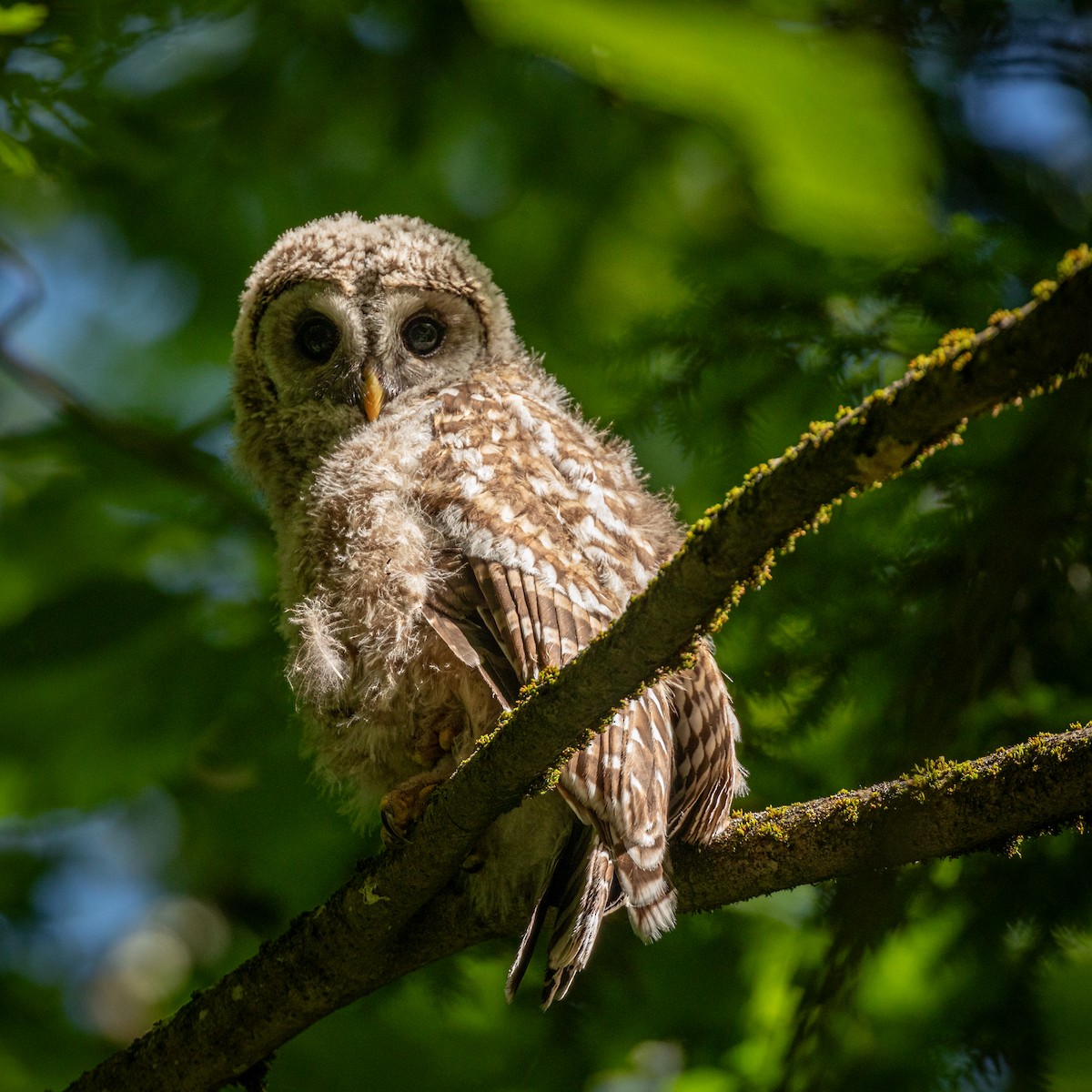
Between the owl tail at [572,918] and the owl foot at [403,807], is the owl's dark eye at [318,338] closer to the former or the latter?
the owl foot at [403,807]

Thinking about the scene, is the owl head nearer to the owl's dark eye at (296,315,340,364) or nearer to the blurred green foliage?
the owl's dark eye at (296,315,340,364)

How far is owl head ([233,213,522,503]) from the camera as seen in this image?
3098 mm

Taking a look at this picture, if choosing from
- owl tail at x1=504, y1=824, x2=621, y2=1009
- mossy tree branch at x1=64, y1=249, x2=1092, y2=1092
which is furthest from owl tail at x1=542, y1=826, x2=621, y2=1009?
mossy tree branch at x1=64, y1=249, x2=1092, y2=1092

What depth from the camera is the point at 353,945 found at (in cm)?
216

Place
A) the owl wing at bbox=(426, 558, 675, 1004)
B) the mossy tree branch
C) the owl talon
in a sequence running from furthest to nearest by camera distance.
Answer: the owl talon → the owl wing at bbox=(426, 558, 675, 1004) → the mossy tree branch

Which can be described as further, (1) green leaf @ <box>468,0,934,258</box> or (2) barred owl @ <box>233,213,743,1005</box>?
(2) barred owl @ <box>233,213,743,1005</box>

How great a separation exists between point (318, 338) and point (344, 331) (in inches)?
5.7

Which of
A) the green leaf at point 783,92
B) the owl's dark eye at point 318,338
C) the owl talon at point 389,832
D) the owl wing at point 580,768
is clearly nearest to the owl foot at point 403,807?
the owl talon at point 389,832

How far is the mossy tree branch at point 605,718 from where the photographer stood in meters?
1.10

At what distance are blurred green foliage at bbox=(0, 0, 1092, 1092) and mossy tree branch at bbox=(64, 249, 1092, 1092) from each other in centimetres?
19

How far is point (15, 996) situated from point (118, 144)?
8.77 feet

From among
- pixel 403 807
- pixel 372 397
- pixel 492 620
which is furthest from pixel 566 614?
pixel 372 397

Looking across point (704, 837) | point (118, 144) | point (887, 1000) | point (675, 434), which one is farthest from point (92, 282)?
point (887, 1000)

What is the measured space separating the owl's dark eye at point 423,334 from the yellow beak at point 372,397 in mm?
254
